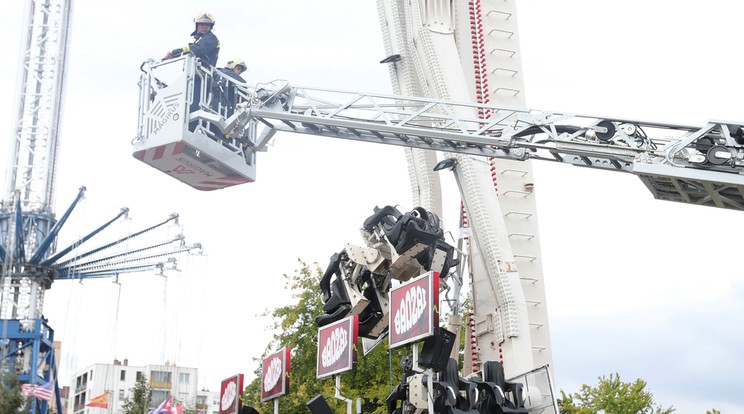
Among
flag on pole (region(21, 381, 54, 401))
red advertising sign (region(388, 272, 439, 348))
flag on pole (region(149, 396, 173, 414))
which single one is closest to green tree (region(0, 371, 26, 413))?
flag on pole (region(149, 396, 173, 414))

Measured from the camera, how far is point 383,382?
38.5 metres

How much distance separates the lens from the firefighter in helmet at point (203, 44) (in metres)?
24.8

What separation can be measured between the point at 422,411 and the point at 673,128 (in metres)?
6.74

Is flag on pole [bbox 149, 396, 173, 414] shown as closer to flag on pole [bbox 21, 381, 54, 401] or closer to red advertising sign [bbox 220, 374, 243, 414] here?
red advertising sign [bbox 220, 374, 243, 414]

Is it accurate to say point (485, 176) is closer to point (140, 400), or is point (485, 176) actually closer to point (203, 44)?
point (203, 44)

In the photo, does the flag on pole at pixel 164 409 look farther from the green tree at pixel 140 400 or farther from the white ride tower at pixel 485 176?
the white ride tower at pixel 485 176

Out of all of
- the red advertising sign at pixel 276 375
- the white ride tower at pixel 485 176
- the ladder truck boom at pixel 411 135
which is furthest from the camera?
the red advertising sign at pixel 276 375

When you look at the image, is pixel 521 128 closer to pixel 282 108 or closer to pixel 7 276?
pixel 282 108

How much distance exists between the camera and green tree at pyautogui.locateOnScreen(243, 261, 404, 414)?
3775 cm

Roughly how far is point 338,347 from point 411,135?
464cm

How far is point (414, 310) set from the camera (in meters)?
18.5

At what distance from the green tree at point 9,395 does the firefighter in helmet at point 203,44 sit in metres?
14.4

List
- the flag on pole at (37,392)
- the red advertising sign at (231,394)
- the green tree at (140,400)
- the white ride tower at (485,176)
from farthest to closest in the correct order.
Result: 1. the green tree at (140,400)
2. the flag on pole at (37,392)
3. the red advertising sign at (231,394)
4. the white ride tower at (485,176)

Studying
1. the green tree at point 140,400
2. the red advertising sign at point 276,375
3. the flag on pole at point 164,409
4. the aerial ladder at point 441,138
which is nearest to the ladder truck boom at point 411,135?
the aerial ladder at point 441,138
